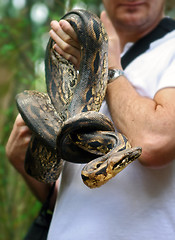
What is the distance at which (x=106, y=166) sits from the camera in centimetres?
128

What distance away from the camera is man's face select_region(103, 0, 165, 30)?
235 cm

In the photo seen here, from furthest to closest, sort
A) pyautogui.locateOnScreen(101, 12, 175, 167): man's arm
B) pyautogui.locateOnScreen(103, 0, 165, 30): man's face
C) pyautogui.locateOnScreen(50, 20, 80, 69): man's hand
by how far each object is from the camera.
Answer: pyautogui.locateOnScreen(103, 0, 165, 30): man's face
pyautogui.locateOnScreen(50, 20, 80, 69): man's hand
pyautogui.locateOnScreen(101, 12, 175, 167): man's arm

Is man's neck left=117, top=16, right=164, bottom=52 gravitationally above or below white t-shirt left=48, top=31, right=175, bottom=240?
above

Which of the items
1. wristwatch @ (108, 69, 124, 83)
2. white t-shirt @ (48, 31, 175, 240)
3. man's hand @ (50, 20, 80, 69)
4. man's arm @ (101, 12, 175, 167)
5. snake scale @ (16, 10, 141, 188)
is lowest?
white t-shirt @ (48, 31, 175, 240)

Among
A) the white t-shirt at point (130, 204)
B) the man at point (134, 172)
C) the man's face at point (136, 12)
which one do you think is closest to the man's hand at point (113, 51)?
the man at point (134, 172)

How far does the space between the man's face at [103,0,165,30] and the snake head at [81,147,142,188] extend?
135 cm

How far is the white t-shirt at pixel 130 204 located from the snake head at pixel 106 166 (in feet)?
1.74

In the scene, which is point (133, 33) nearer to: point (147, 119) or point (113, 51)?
point (113, 51)

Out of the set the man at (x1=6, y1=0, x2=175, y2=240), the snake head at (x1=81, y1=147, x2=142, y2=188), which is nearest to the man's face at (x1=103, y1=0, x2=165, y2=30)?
the man at (x1=6, y1=0, x2=175, y2=240)

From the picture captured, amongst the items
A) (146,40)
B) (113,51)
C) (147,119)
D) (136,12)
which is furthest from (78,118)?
(136,12)

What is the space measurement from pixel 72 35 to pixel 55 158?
2.27 ft

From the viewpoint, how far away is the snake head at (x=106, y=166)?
4.18ft

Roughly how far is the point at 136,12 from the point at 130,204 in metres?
1.35

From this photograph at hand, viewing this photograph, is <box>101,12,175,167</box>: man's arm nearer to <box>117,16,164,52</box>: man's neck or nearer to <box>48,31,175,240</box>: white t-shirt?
<box>48,31,175,240</box>: white t-shirt
